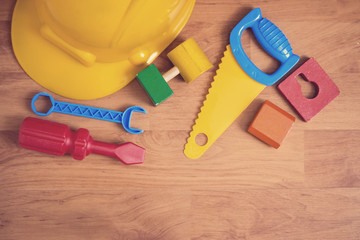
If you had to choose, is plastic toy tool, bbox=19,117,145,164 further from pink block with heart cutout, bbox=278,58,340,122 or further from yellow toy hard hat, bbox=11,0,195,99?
pink block with heart cutout, bbox=278,58,340,122

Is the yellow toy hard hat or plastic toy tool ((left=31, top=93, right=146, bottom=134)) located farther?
plastic toy tool ((left=31, top=93, right=146, bottom=134))

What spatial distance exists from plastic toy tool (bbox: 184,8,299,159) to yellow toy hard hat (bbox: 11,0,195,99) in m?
0.13

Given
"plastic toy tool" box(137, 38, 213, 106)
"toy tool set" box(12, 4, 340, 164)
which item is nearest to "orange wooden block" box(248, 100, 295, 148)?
"toy tool set" box(12, 4, 340, 164)

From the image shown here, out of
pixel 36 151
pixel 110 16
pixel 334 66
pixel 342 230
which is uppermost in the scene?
pixel 110 16

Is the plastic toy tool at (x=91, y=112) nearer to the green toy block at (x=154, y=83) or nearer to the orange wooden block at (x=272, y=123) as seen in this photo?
the green toy block at (x=154, y=83)

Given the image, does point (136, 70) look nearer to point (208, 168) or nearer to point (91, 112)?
point (91, 112)

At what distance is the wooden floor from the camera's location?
701mm

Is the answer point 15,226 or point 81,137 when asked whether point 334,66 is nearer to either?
point 81,137

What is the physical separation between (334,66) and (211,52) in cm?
29

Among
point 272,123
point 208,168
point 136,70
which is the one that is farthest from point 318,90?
point 136,70

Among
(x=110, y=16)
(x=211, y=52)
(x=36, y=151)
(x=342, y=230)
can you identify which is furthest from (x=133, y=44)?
(x=342, y=230)

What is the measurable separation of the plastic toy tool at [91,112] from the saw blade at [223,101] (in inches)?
5.2

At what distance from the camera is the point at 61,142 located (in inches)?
25.1

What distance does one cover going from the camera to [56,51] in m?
0.68
